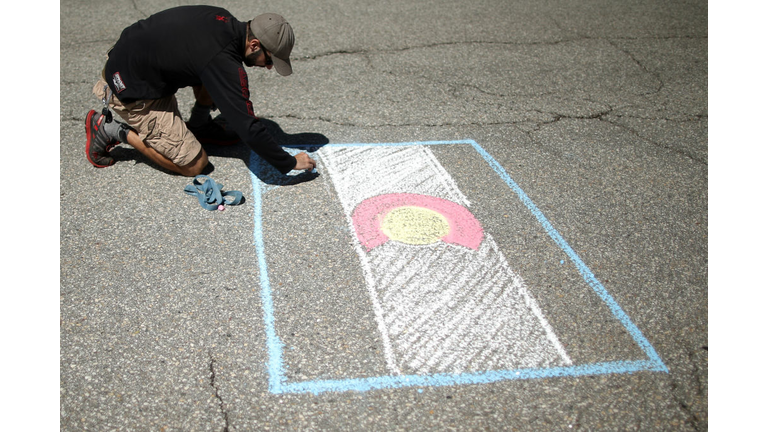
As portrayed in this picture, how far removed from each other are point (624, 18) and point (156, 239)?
7.10m

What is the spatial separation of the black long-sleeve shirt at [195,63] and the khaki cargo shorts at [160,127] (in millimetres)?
124

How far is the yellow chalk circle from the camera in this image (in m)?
3.44

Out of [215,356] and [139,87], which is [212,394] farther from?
[139,87]

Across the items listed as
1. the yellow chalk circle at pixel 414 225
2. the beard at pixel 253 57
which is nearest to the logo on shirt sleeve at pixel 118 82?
the beard at pixel 253 57

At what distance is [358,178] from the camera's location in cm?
400

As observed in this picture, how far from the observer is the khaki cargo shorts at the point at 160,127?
12.6ft

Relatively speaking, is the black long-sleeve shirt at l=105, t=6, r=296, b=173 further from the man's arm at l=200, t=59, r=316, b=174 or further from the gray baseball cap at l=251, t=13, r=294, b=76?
the gray baseball cap at l=251, t=13, r=294, b=76

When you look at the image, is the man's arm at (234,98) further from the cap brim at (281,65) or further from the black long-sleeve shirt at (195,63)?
the cap brim at (281,65)

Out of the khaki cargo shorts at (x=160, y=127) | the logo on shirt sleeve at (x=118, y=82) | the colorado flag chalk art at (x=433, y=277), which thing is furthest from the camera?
the khaki cargo shorts at (x=160, y=127)

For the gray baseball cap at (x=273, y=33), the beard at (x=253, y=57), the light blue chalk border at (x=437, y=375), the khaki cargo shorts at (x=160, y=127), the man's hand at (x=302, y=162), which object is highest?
the gray baseball cap at (x=273, y=33)

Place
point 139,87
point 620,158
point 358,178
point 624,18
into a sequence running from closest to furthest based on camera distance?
point 139,87, point 358,178, point 620,158, point 624,18

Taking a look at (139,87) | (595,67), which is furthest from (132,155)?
(595,67)

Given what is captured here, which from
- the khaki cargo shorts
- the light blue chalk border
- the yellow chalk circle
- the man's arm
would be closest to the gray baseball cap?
the man's arm

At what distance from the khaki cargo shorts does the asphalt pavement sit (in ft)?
0.73
